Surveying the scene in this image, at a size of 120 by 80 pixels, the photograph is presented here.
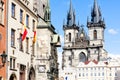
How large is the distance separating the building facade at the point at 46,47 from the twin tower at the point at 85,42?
4187 inches

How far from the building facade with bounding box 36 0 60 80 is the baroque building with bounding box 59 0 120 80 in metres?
105

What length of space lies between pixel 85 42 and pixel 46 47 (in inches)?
4586

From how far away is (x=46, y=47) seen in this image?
A: 3716 centimetres

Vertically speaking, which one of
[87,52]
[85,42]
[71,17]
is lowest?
[87,52]

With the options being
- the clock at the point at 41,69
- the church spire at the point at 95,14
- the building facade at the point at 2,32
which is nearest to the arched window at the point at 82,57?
the church spire at the point at 95,14

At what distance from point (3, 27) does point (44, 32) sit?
9.04 meters

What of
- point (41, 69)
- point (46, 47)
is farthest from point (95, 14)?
point (41, 69)

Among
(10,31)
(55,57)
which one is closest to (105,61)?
(55,57)

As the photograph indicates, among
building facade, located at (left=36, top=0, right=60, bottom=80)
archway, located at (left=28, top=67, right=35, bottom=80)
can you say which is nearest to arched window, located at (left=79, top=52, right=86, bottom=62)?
building facade, located at (left=36, top=0, right=60, bottom=80)

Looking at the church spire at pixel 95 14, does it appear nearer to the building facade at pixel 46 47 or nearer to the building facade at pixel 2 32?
the building facade at pixel 46 47

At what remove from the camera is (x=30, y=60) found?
1393 inches

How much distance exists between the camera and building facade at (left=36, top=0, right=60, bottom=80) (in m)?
36.8

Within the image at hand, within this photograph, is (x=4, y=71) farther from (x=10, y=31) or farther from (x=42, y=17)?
(x=42, y=17)

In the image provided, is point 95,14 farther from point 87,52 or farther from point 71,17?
point 87,52
